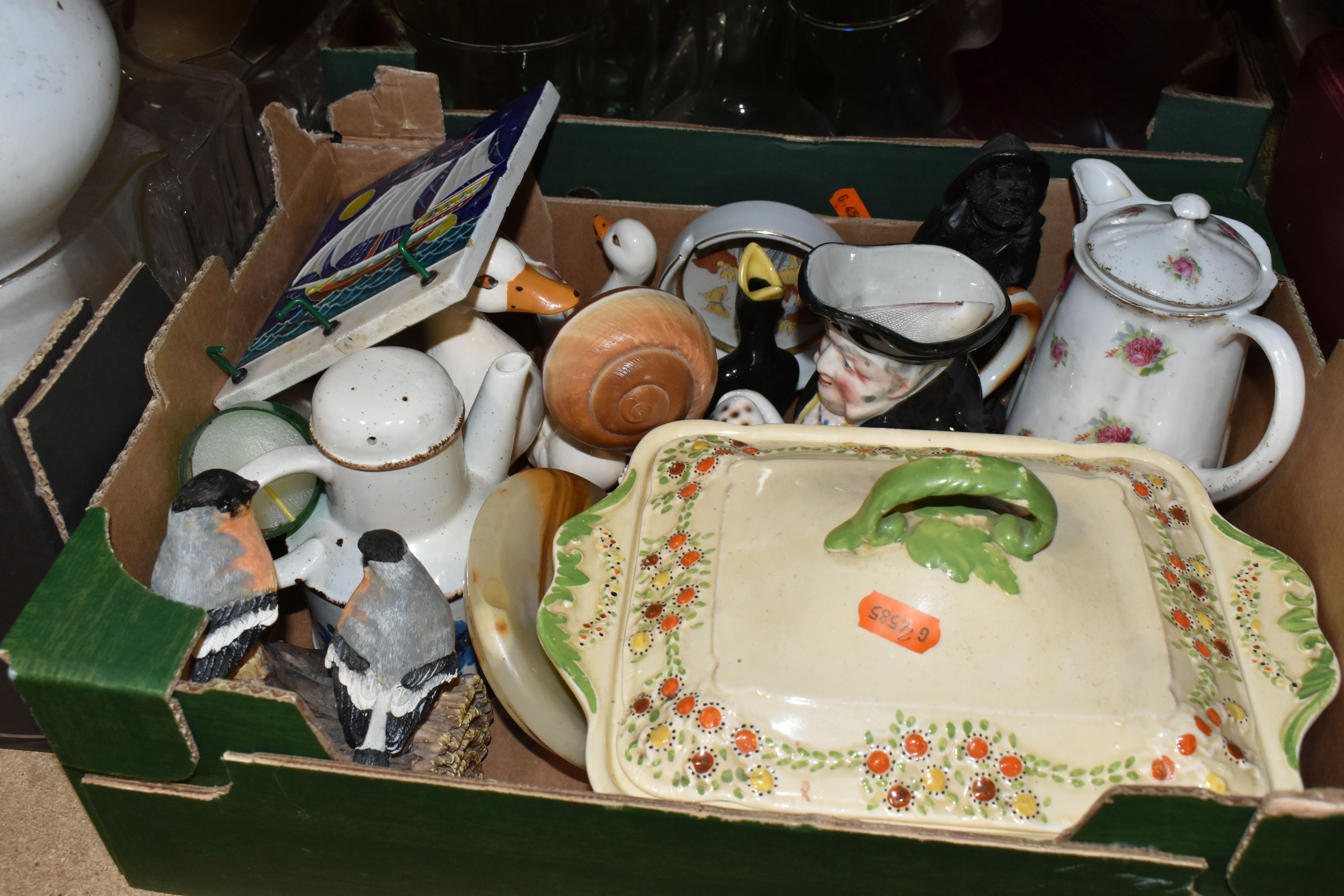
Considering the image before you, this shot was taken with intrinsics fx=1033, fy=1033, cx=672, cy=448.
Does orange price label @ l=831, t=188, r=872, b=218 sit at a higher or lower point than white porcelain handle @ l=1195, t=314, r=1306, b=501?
lower

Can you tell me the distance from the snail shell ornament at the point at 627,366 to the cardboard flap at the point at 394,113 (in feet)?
1.16

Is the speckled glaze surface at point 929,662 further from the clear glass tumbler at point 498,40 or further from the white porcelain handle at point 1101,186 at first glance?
the clear glass tumbler at point 498,40

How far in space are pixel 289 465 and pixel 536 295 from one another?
25 cm

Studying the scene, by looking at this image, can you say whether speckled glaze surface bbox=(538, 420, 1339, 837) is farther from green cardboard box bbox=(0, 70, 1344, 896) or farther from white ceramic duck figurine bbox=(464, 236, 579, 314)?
white ceramic duck figurine bbox=(464, 236, 579, 314)

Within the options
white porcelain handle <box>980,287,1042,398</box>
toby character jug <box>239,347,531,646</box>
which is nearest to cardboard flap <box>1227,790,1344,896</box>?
white porcelain handle <box>980,287,1042,398</box>

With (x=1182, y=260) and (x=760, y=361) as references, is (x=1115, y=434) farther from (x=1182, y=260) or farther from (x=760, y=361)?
(x=760, y=361)

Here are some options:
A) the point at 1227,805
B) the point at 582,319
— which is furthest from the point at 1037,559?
the point at 582,319

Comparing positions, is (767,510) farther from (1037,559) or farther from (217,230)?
(217,230)

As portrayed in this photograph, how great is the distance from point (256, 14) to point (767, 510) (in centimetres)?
98

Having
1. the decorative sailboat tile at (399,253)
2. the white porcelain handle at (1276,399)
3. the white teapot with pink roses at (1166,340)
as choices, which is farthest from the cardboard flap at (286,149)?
the white porcelain handle at (1276,399)

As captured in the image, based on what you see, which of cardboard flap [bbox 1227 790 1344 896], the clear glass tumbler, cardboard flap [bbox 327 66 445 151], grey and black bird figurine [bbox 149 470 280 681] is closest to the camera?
cardboard flap [bbox 1227 790 1344 896]

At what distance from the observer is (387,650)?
654mm

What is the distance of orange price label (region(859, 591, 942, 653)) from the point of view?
1.92 ft

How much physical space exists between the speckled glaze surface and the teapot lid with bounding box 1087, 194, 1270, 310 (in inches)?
6.2
